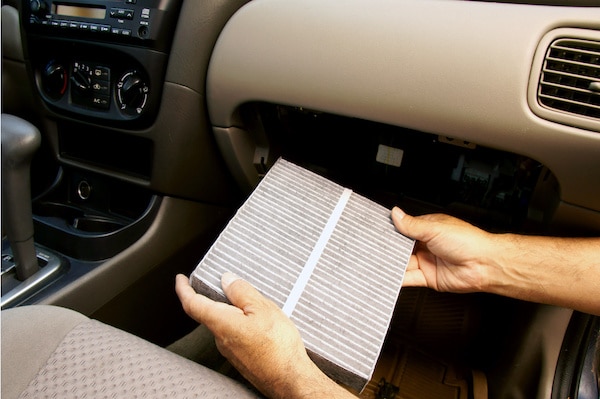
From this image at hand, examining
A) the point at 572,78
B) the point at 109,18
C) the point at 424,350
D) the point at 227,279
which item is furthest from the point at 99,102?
the point at 424,350

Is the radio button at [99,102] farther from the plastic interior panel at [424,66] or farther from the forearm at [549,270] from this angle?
the forearm at [549,270]

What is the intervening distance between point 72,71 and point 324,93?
553 mm

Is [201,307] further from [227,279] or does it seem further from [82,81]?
[82,81]

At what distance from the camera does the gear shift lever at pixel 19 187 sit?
25.0 inches

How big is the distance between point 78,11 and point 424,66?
0.66 m

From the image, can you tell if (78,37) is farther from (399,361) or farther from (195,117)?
(399,361)

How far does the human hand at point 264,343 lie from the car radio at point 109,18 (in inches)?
19.7

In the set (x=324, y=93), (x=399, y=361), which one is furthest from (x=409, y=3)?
(x=399, y=361)

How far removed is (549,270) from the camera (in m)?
0.66

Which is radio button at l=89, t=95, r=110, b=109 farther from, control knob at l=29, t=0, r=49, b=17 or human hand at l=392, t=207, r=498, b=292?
human hand at l=392, t=207, r=498, b=292

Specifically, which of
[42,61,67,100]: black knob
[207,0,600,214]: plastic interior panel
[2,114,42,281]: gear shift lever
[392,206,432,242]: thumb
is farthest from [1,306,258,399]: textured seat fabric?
[42,61,67,100]: black knob

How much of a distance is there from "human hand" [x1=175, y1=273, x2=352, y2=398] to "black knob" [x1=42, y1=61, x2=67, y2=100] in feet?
2.10

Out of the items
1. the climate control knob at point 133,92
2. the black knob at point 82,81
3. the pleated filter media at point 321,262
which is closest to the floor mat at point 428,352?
the pleated filter media at point 321,262

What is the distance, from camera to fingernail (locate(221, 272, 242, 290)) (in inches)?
21.1
